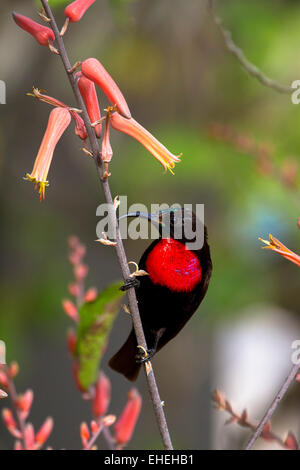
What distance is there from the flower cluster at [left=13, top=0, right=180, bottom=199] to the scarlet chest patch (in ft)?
1.08

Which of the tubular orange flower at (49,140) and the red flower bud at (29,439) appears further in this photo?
the red flower bud at (29,439)

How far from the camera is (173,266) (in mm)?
1298

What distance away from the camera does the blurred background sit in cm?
255

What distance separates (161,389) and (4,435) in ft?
2.57

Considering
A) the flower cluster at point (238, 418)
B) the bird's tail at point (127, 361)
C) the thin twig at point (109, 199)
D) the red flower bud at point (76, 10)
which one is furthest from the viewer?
the bird's tail at point (127, 361)

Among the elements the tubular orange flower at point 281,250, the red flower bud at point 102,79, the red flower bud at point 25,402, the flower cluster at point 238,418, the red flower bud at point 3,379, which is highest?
the red flower bud at point 102,79

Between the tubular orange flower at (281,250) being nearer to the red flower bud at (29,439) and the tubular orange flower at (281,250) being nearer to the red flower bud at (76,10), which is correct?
the red flower bud at (76,10)

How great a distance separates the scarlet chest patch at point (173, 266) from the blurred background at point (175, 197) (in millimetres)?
1106

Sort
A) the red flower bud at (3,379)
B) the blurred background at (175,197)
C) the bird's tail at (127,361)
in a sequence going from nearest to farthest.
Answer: the red flower bud at (3,379)
the bird's tail at (127,361)
the blurred background at (175,197)

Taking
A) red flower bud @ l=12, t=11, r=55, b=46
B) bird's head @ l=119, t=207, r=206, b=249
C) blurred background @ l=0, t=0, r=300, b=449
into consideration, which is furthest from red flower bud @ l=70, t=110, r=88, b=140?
blurred background @ l=0, t=0, r=300, b=449

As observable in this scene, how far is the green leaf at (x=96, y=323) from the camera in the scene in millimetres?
1243

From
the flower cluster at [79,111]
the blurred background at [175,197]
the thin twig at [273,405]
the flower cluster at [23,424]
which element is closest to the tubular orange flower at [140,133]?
the flower cluster at [79,111]

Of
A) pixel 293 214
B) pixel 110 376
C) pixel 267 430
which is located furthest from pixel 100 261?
pixel 267 430

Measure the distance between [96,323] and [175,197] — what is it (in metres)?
1.99
